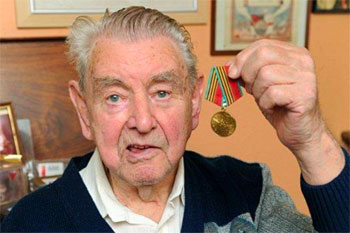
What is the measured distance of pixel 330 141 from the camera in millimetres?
896

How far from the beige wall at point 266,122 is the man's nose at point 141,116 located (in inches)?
30.8

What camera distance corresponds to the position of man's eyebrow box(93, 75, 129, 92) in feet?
2.98

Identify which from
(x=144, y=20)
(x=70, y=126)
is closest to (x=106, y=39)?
(x=144, y=20)

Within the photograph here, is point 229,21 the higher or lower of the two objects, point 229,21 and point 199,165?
the higher

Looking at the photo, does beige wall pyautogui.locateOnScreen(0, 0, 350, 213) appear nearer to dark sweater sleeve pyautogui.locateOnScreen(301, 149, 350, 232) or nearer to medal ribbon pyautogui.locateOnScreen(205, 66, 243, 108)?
medal ribbon pyautogui.locateOnScreen(205, 66, 243, 108)

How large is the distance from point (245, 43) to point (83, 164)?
3.04 ft

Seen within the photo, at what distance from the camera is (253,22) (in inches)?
Result: 70.0

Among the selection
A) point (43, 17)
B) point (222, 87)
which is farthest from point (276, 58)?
point (43, 17)

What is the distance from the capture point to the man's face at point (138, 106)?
91 centimetres

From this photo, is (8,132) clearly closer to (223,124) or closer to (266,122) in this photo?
(223,124)

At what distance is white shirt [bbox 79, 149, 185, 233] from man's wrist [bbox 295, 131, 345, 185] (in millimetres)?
325

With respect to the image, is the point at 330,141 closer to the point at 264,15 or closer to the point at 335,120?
the point at 264,15

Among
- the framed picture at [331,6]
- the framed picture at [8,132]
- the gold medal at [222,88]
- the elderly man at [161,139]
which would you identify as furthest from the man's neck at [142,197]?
the framed picture at [331,6]

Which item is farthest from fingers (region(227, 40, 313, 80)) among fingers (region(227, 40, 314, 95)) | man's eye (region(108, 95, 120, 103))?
man's eye (region(108, 95, 120, 103))
